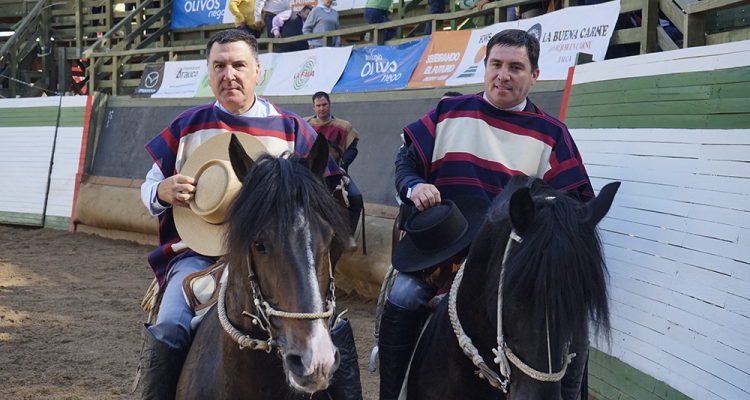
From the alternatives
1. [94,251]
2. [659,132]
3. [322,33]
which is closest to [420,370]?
[659,132]

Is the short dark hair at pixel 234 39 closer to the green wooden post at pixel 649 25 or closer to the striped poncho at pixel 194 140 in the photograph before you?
the striped poncho at pixel 194 140

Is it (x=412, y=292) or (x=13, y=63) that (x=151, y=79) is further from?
(x=412, y=292)

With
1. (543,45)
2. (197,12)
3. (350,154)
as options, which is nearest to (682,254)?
(543,45)

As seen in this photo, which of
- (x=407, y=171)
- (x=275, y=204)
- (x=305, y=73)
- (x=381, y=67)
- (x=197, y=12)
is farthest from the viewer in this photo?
(x=197, y=12)

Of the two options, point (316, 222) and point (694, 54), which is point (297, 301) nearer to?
point (316, 222)

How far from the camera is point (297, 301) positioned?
2262 millimetres

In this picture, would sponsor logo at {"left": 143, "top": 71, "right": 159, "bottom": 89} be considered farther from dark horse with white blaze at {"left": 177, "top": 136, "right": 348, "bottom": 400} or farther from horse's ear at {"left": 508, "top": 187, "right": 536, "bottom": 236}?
horse's ear at {"left": 508, "top": 187, "right": 536, "bottom": 236}

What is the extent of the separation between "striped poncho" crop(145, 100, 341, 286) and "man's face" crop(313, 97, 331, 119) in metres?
6.49

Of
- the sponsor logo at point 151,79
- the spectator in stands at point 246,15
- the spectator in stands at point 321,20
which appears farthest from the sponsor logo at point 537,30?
the sponsor logo at point 151,79

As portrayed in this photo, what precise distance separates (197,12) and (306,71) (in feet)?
20.1

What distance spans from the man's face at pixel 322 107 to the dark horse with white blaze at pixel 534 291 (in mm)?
7187

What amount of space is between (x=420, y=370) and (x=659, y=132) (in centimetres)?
261

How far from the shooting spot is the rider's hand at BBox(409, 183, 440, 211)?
10.5 feet

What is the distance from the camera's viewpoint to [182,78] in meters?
14.7
